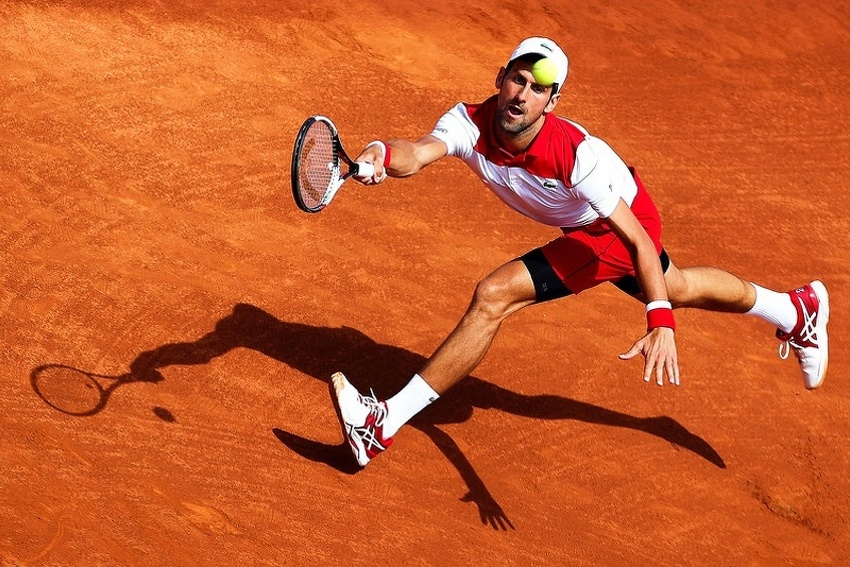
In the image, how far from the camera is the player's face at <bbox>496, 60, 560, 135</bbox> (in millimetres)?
5805

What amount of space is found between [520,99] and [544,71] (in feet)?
0.61

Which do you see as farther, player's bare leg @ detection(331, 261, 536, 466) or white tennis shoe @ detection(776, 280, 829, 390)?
white tennis shoe @ detection(776, 280, 829, 390)

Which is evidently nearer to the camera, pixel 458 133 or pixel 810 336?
pixel 458 133

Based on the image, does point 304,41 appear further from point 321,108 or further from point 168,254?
point 168,254

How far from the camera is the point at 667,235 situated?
8906mm

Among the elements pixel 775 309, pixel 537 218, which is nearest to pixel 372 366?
pixel 537 218

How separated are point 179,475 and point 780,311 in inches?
150

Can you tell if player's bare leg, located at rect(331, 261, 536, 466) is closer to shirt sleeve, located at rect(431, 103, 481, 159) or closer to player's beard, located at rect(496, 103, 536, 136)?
shirt sleeve, located at rect(431, 103, 481, 159)

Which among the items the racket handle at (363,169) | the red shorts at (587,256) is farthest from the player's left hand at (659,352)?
the racket handle at (363,169)

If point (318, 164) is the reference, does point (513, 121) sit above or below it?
above

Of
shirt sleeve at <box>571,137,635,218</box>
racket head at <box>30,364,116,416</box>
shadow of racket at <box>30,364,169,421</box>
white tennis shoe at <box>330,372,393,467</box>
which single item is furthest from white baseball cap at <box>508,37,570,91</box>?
racket head at <box>30,364,116,416</box>

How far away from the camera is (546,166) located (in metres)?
5.98

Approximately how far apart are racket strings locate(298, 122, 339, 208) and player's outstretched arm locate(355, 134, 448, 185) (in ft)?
0.55

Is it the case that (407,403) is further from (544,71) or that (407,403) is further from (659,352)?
(544,71)
